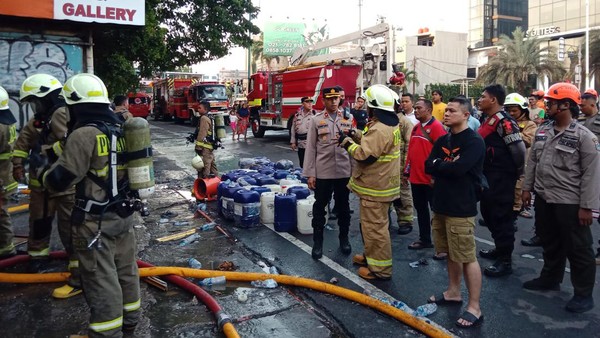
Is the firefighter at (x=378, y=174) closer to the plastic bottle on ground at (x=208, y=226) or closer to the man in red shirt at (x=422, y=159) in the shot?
the man in red shirt at (x=422, y=159)

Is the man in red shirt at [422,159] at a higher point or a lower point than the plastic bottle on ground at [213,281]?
higher

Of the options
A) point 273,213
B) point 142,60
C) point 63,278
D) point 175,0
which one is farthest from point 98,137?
point 175,0

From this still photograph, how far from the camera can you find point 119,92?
13781mm

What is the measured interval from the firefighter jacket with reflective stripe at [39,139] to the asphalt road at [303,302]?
1.12 m

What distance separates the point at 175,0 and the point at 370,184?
1509 cm

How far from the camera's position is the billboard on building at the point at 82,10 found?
8.50 metres

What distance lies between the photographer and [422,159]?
5895mm

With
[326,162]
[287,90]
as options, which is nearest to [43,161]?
[326,162]

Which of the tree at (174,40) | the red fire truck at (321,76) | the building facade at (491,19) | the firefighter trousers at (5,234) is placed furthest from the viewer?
the building facade at (491,19)

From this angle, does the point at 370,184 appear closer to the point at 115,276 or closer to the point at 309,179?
the point at 309,179

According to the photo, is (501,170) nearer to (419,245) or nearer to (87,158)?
(419,245)

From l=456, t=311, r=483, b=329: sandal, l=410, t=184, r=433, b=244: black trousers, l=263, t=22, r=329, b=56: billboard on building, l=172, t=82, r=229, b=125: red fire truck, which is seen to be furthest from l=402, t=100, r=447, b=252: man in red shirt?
l=263, t=22, r=329, b=56: billboard on building

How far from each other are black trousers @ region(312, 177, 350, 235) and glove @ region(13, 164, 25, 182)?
10.4ft

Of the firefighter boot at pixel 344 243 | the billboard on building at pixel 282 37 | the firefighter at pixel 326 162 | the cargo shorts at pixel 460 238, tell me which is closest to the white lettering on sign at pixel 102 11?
the firefighter at pixel 326 162
